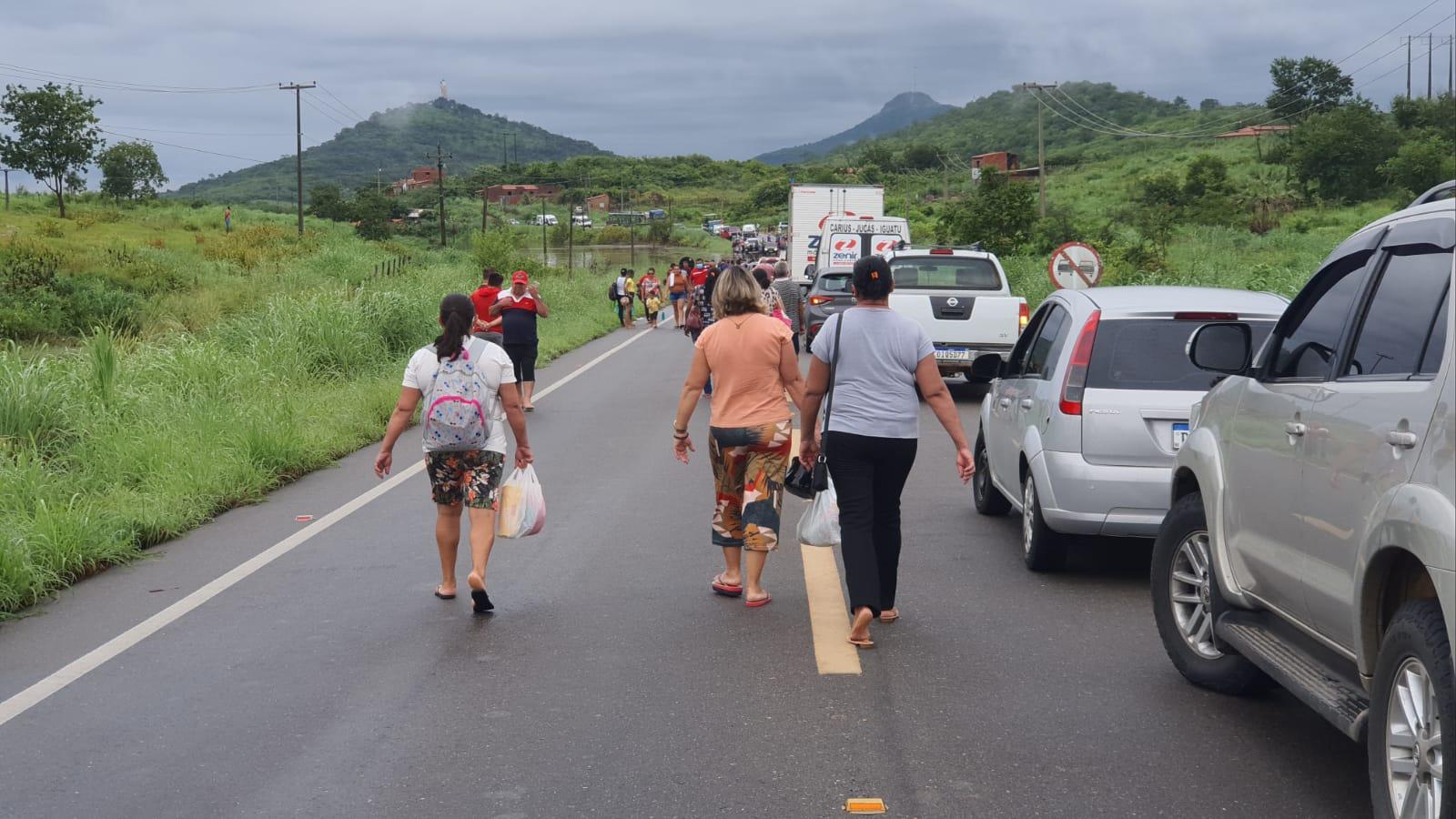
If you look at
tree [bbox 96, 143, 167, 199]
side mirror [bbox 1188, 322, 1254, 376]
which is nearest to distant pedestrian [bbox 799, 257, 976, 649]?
side mirror [bbox 1188, 322, 1254, 376]

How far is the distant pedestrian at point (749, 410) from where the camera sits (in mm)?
7270

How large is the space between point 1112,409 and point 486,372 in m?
3.30

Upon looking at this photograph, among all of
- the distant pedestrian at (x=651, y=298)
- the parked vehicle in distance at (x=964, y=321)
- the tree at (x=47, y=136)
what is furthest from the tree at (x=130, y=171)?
the parked vehicle in distance at (x=964, y=321)

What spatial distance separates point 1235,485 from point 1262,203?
6808 cm

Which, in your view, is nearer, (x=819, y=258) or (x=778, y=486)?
(x=778, y=486)

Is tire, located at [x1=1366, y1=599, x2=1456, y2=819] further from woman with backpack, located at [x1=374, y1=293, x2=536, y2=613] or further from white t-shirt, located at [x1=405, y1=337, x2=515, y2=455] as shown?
white t-shirt, located at [x1=405, y1=337, x2=515, y2=455]

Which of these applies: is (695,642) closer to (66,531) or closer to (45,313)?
(66,531)

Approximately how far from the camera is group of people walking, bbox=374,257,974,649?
6.64 m

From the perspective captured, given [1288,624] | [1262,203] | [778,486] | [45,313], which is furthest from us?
[1262,203]

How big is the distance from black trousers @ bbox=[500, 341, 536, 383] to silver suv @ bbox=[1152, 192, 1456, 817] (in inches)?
459

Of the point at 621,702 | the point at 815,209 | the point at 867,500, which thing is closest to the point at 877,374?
the point at 867,500

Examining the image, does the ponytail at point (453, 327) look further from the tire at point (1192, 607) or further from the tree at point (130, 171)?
the tree at point (130, 171)

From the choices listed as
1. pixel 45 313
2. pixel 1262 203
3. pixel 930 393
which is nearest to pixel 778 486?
pixel 930 393

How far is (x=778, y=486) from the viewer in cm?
737
